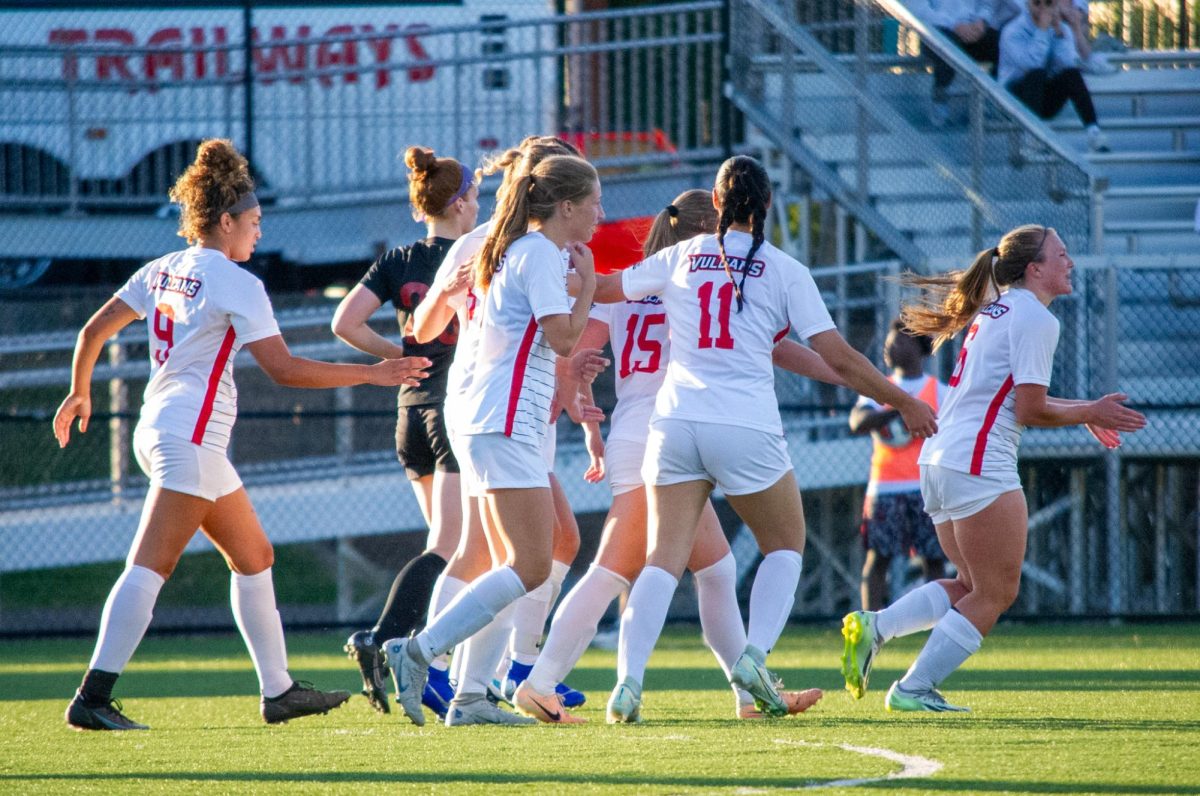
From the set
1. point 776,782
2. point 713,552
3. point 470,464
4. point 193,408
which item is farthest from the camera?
point 713,552

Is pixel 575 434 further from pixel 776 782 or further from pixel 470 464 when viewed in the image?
pixel 776 782

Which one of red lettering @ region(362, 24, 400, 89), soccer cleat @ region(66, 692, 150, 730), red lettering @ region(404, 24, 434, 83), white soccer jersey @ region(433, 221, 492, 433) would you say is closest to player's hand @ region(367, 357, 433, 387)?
white soccer jersey @ region(433, 221, 492, 433)

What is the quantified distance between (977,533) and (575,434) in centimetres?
624

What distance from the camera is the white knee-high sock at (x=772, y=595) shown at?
530 centimetres

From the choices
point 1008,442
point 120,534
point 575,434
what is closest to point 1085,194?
point 575,434

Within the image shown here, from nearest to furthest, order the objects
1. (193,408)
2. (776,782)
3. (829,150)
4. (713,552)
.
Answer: (776,782) → (193,408) → (713,552) → (829,150)

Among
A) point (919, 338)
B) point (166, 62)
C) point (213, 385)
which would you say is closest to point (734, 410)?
point (213, 385)

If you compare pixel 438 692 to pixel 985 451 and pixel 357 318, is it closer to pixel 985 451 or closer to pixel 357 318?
pixel 357 318

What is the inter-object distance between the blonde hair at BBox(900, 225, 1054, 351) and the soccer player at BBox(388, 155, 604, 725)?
143 centimetres

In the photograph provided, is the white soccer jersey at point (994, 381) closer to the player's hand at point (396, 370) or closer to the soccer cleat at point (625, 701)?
the soccer cleat at point (625, 701)

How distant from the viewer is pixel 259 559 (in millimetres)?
5652

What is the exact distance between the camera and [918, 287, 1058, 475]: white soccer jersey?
17.6 feet

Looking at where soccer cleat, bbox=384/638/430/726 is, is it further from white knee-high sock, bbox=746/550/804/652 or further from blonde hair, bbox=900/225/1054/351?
blonde hair, bbox=900/225/1054/351

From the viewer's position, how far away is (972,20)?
1307 cm
